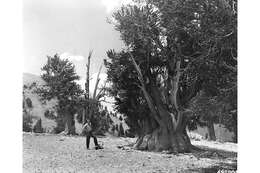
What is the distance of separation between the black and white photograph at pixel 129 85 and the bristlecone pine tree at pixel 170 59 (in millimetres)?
31

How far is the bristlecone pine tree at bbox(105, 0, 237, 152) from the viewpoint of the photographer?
7.83m

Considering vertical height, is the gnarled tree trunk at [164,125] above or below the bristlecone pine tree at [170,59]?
below

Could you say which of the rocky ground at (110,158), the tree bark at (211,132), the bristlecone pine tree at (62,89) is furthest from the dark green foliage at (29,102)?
the tree bark at (211,132)

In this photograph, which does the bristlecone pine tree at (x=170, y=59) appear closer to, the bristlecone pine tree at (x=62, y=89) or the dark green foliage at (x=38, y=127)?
the bristlecone pine tree at (x=62, y=89)

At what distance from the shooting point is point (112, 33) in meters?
10.2

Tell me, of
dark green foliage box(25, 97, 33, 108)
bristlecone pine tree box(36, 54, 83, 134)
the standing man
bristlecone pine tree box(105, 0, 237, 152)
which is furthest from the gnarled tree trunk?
dark green foliage box(25, 97, 33, 108)

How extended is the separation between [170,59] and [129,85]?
2.02 metres

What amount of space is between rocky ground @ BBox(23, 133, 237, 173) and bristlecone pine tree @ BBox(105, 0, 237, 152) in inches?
45.5

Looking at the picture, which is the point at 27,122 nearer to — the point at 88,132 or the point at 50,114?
the point at 50,114

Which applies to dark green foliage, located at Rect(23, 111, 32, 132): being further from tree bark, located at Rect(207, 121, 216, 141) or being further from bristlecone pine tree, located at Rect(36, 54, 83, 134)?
tree bark, located at Rect(207, 121, 216, 141)

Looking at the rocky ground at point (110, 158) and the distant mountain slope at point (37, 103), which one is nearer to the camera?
the rocky ground at point (110, 158)

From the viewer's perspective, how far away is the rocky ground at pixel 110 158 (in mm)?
8680

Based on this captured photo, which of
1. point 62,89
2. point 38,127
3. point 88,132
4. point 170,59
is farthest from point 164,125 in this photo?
point 38,127
